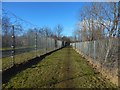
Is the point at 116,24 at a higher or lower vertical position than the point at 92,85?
higher

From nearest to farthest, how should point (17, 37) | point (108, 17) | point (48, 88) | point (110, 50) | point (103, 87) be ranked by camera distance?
→ point (48, 88), point (103, 87), point (110, 50), point (17, 37), point (108, 17)

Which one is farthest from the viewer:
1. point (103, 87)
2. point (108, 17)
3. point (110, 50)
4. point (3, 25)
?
point (108, 17)

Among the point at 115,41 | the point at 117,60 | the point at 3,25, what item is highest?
the point at 3,25

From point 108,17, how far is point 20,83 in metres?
10.8

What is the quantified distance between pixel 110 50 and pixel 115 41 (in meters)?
0.84

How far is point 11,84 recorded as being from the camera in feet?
25.9

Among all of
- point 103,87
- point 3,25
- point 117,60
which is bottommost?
point 103,87

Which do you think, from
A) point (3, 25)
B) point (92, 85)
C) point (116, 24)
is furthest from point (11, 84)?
point (116, 24)

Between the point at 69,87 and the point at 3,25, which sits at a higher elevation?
the point at 3,25

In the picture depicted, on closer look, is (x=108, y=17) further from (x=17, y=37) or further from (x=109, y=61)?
(x=17, y=37)

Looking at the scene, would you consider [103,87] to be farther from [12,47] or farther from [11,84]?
[12,47]

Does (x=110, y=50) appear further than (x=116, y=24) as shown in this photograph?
No

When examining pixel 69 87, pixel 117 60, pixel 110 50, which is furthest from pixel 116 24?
pixel 69 87

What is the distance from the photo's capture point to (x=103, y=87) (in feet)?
26.9
